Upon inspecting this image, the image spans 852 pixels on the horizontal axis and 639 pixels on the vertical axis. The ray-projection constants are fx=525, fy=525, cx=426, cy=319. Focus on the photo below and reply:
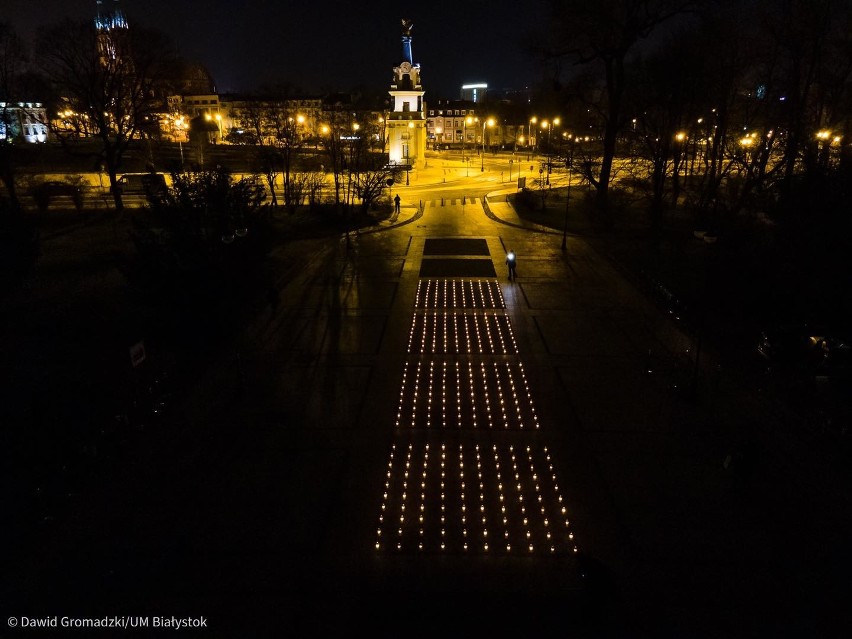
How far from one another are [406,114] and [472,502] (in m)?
67.1

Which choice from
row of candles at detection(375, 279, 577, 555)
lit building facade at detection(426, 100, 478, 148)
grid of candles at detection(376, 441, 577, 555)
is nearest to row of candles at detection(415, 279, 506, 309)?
row of candles at detection(375, 279, 577, 555)

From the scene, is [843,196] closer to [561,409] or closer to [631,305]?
[631,305]

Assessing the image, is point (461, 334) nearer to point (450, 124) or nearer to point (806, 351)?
point (806, 351)

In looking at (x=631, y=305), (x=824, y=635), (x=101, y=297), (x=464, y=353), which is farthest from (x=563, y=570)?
(x=101, y=297)

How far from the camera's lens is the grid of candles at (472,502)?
9.48m

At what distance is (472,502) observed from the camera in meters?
10.6

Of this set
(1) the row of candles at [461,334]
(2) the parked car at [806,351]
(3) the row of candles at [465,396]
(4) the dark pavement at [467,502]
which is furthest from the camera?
(1) the row of candles at [461,334]

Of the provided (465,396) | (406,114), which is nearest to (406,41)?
(406,114)

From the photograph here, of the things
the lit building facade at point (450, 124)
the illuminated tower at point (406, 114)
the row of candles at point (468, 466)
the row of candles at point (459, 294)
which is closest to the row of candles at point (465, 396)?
the row of candles at point (468, 466)

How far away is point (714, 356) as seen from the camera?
16.4m

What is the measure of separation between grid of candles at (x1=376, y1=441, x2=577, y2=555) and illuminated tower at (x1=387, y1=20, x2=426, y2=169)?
60853 millimetres

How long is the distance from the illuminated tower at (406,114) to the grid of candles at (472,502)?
60.9 metres

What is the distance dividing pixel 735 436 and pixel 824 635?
17.9ft

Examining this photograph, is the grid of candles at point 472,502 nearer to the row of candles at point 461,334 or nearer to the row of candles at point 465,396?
the row of candles at point 465,396
